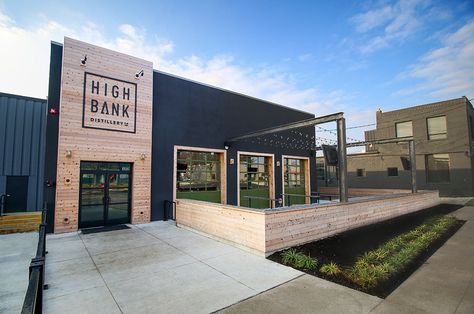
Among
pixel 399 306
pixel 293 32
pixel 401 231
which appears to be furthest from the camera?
pixel 293 32

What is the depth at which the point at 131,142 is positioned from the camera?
919 centimetres

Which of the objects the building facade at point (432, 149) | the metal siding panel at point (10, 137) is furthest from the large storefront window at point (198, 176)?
the building facade at point (432, 149)

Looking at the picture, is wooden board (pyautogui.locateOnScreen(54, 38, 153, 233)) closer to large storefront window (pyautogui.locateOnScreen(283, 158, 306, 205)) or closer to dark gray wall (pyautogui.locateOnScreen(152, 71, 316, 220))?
dark gray wall (pyautogui.locateOnScreen(152, 71, 316, 220))

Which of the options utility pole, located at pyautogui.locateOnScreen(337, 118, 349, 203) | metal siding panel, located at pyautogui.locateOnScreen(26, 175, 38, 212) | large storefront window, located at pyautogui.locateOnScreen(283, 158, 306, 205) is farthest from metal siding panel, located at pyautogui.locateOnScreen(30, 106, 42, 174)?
large storefront window, located at pyautogui.locateOnScreen(283, 158, 306, 205)

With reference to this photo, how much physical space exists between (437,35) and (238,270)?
517 inches

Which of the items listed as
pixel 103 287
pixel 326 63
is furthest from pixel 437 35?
pixel 103 287

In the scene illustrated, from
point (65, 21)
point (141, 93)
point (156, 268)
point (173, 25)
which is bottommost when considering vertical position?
point (156, 268)

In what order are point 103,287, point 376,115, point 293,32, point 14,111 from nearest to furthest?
point 103,287, point 14,111, point 293,32, point 376,115

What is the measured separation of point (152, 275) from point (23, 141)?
8608mm

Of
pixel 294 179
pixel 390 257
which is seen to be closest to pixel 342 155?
pixel 390 257

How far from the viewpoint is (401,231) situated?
7.39 meters

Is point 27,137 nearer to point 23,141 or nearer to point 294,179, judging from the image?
point 23,141

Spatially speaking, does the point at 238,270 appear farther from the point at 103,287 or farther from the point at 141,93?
the point at 141,93

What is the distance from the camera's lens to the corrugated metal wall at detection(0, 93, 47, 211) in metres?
8.81
